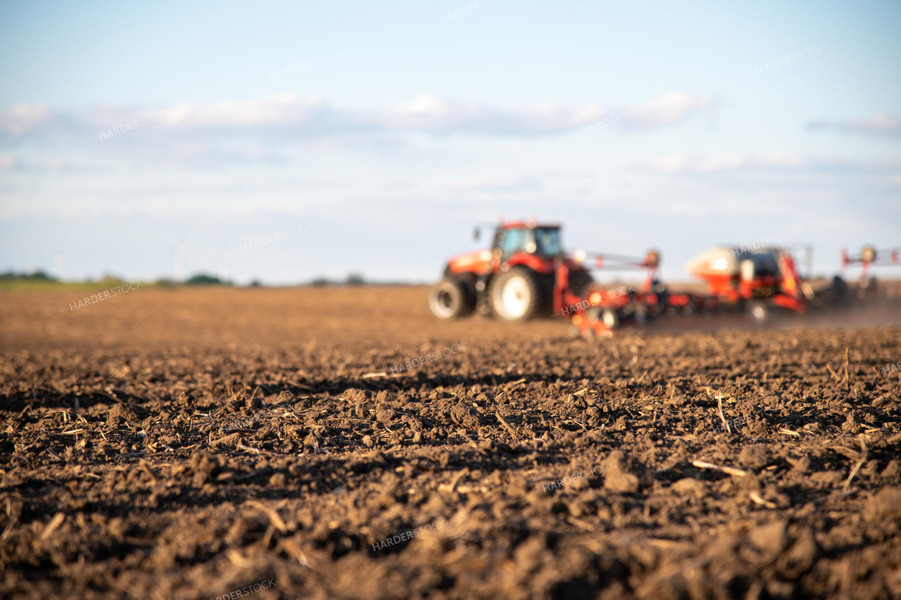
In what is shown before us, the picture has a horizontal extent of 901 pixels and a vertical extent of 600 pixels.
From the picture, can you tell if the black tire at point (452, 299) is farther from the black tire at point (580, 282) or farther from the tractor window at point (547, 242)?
the black tire at point (580, 282)

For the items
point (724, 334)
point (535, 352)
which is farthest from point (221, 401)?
point (724, 334)

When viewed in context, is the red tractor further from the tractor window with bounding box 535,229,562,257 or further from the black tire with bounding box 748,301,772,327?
the black tire with bounding box 748,301,772,327

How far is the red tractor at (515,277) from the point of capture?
14.1 metres

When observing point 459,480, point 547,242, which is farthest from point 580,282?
point 459,480

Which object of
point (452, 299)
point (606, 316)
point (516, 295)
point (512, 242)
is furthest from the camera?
point (452, 299)

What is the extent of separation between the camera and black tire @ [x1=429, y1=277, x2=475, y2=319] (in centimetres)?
1562

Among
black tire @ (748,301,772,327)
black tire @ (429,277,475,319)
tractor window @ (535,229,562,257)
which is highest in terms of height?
tractor window @ (535,229,562,257)

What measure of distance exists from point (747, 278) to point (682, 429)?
1096cm

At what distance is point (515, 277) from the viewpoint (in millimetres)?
14266

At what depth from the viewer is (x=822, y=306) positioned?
1488cm

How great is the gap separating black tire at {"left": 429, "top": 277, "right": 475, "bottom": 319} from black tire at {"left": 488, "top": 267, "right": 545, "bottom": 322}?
75 centimetres

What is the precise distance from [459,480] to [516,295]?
1087 cm

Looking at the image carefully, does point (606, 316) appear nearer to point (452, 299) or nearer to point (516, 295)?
point (516, 295)

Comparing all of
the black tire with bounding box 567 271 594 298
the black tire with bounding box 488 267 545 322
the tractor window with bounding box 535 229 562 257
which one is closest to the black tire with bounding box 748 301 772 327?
the black tire with bounding box 567 271 594 298
